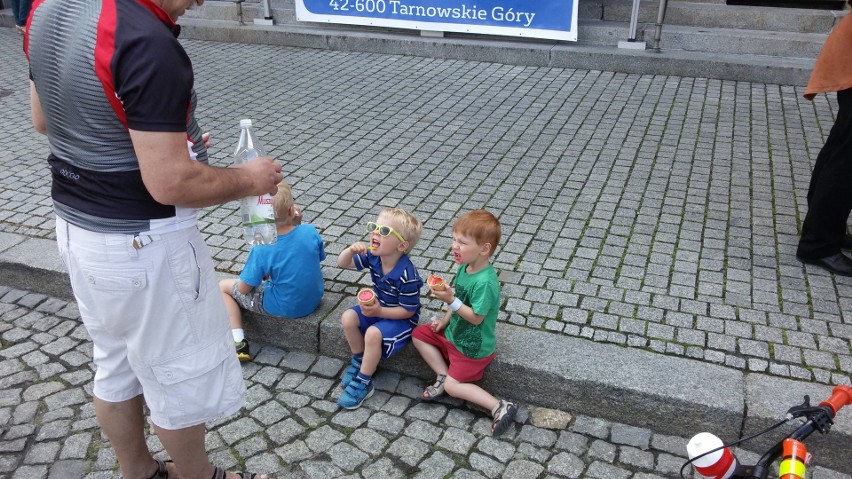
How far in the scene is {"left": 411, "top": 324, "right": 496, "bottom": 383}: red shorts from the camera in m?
3.25

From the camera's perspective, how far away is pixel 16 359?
372 cm

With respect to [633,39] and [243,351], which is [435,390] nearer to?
[243,351]

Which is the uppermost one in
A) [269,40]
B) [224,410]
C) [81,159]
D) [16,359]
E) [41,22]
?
[41,22]

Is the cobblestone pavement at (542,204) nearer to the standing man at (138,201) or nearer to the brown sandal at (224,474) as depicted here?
the brown sandal at (224,474)

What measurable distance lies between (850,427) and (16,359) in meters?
3.89

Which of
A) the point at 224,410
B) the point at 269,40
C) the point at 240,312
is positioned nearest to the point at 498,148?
the point at 240,312

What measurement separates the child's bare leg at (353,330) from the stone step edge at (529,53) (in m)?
5.96

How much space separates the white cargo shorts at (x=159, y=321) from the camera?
2.13 meters

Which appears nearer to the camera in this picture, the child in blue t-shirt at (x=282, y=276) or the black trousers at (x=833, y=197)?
the child in blue t-shirt at (x=282, y=276)

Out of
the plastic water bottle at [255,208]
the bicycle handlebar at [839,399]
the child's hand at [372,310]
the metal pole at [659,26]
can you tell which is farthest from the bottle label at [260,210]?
the metal pole at [659,26]

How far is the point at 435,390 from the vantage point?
333 centimetres

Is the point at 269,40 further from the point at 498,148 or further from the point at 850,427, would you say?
the point at 850,427

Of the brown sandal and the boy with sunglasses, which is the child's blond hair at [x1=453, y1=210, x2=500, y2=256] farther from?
the brown sandal

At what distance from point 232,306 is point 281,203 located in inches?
26.9
